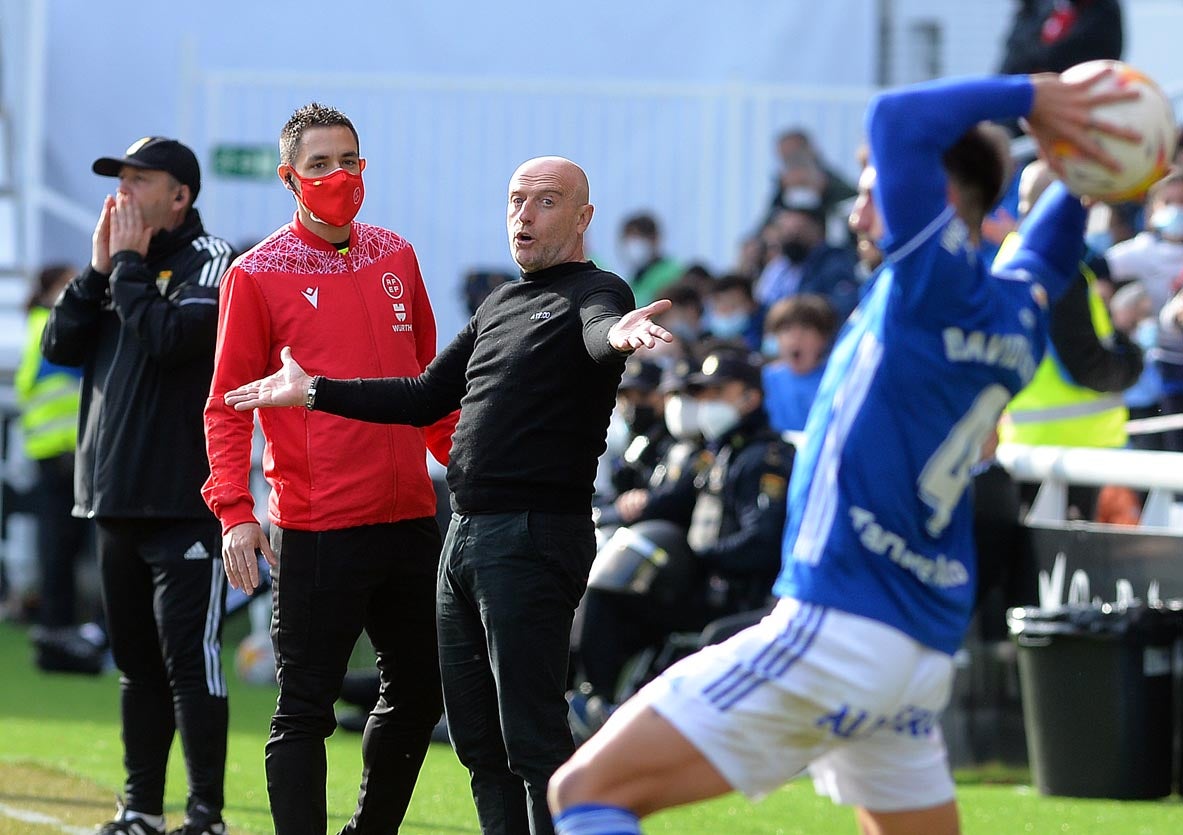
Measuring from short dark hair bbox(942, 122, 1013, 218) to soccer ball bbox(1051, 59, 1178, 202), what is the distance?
115mm

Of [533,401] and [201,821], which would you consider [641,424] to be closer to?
[201,821]

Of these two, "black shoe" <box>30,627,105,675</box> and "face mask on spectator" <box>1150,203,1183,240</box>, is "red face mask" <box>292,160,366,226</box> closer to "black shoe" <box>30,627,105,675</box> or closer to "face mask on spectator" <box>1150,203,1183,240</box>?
"face mask on spectator" <box>1150,203,1183,240</box>

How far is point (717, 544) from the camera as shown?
8.40 meters

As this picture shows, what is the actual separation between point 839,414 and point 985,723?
494 centimetres

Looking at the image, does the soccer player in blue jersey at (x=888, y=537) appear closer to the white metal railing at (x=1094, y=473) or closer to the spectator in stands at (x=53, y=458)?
the white metal railing at (x=1094, y=473)

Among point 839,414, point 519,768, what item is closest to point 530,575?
point 519,768

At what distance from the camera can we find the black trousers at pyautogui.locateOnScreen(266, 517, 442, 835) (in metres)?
5.03

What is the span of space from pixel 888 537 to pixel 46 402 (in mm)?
9485

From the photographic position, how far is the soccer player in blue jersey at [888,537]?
3365mm

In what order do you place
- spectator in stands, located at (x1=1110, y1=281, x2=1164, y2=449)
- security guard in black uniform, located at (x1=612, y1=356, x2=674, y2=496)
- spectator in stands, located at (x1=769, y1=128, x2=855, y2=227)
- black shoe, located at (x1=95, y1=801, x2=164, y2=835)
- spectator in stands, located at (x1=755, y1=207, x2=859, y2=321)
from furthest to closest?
spectator in stands, located at (x1=769, y1=128, x2=855, y2=227), spectator in stands, located at (x1=755, y1=207, x2=859, y2=321), security guard in black uniform, located at (x1=612, y1=356, x2=674, y2=496), spectator in stands, located at (x1=1110, y1=281, x2=1164, y2=449), black shoe, located at (x1=95, y1=801, x2=164, y2=835)

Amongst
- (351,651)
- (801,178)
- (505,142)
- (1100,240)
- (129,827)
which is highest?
(505,142)

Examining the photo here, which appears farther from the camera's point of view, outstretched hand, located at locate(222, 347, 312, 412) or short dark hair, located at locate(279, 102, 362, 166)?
short dark hair, located at locate(279, 102, 362, 166)

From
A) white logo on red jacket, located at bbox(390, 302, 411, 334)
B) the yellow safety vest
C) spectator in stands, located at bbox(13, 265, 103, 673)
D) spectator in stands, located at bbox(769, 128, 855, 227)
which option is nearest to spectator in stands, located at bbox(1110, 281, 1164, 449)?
the yellow safety vest

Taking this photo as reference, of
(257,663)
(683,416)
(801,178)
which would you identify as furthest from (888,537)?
(801,178)
